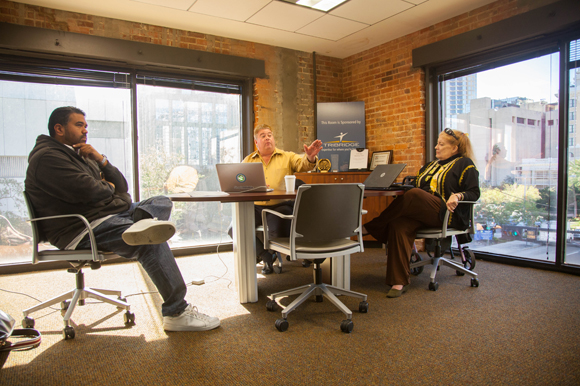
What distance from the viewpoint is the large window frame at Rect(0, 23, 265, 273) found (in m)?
3.96

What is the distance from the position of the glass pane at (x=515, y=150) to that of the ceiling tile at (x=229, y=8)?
8.47 feet

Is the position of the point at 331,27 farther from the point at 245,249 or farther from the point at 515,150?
the point at 245,249

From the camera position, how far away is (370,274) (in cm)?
374

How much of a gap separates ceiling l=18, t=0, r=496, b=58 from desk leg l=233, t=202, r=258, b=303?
247 centimetres

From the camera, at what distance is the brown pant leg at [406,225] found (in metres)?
3.08

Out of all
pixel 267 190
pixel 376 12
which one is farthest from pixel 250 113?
pixel 267 190

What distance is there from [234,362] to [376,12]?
401 centimetres

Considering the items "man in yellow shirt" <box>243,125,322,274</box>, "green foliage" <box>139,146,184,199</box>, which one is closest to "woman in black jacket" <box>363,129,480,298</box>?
"man in yellow shirt" <box>243,125,322,274</box>

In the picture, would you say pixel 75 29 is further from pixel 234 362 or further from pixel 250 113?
pixel 234 362

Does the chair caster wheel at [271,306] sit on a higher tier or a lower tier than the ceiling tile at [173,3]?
lower

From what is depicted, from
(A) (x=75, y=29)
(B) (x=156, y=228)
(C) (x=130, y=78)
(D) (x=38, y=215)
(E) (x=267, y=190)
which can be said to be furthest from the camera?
(C) (x=130, y=78)

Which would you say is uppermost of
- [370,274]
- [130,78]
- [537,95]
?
[130,78]

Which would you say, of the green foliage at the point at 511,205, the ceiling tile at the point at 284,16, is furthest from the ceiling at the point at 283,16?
the green foliage at the point at 511,205

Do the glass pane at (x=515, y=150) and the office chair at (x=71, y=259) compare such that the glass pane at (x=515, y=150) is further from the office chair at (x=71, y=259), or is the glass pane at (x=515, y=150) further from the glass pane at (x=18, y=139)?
the glass pane at (x=18, y=139)
